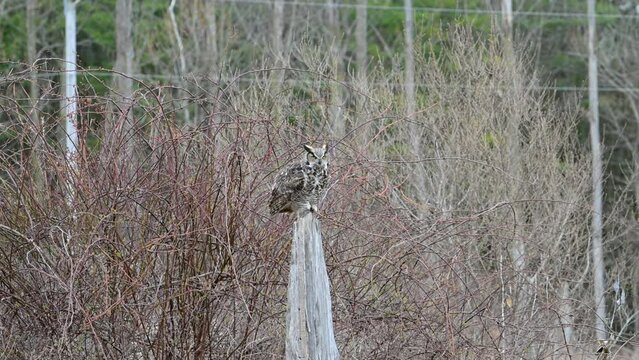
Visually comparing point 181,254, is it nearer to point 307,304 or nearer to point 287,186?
point 287,186

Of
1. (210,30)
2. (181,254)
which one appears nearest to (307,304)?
(181,254)

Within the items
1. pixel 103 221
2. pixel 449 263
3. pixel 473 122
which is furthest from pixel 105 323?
pixel 473 122

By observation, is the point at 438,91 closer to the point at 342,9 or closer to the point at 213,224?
the point at 213,224

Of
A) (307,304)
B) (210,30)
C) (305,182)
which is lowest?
(307,304)

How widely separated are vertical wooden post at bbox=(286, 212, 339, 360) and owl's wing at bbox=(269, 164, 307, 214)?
17.5 inches

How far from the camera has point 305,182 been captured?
6277 mm

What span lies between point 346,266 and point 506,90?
8283mm

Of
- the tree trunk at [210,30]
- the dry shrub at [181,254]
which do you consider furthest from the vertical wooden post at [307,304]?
the tree trunk at [210,30]

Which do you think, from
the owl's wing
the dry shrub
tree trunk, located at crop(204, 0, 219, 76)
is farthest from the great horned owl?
tree trunk, located at crop(204, 0, 219, 76)

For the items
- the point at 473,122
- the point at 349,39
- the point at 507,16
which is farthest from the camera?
the point at 349,39

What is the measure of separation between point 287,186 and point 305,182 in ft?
0.41

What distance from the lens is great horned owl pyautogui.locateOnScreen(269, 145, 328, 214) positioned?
628 cm

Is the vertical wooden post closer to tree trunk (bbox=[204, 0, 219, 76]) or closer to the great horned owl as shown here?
the great horned owl

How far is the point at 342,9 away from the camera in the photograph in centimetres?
3581
